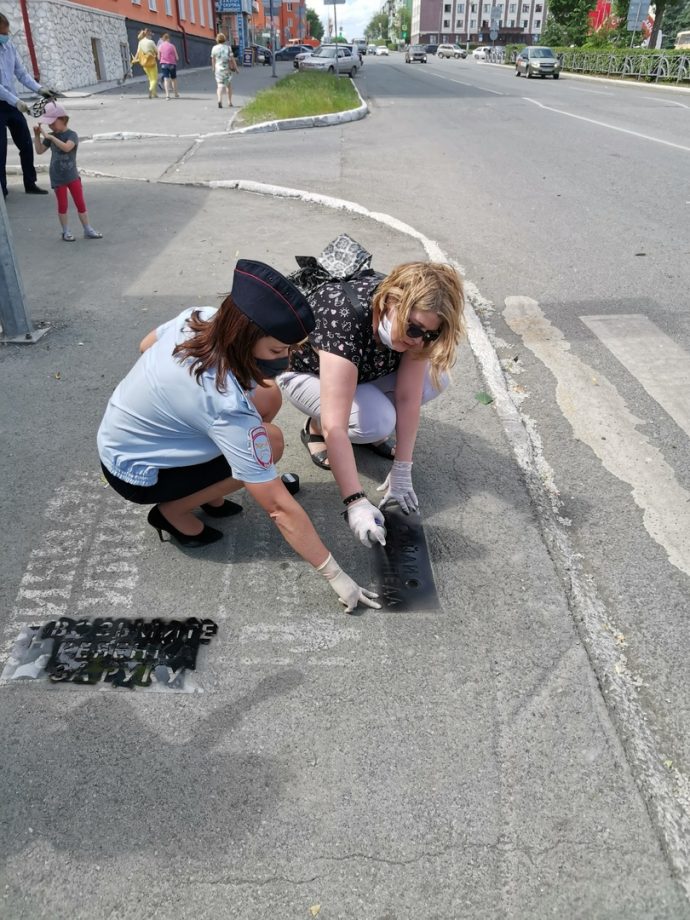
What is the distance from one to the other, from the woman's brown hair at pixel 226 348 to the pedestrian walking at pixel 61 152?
16.7ft

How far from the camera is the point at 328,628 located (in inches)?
98.3

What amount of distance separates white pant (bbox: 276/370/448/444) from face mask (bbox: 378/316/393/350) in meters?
0.41

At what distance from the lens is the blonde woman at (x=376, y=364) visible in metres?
2.62

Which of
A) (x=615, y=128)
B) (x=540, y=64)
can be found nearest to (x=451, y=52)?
(x=540, y=64)

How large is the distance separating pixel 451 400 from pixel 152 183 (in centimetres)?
726

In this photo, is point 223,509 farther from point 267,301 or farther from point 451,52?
point 451,52

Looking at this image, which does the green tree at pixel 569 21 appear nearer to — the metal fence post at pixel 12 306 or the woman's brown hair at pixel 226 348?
the metal fence post at pixel 12 306

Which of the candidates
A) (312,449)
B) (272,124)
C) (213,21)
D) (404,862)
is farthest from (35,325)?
(213,21)

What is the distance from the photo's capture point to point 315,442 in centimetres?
361

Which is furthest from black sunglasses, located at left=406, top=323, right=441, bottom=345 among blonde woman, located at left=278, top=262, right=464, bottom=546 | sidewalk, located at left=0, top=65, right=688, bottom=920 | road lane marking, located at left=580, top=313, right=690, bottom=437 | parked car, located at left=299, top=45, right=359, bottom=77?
parked car, located at left=299, top=45, right=359, bottom=77

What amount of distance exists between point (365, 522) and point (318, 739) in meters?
0.84

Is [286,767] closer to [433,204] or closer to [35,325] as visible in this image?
[35,325]

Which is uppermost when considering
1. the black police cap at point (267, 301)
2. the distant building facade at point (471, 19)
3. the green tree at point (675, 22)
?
the distant building facade at point (471, 19)

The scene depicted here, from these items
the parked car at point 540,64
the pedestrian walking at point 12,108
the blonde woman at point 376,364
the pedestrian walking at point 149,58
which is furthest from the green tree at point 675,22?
the blonde woman at point 376,364
